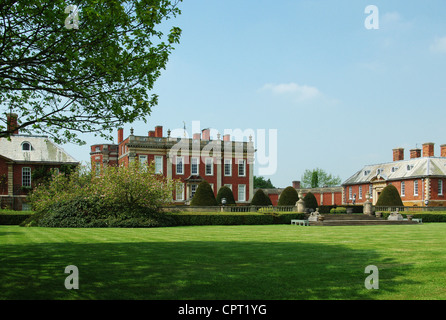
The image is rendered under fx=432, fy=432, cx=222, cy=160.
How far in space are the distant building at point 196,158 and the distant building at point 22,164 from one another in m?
10.6

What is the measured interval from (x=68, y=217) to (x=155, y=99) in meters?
18.3

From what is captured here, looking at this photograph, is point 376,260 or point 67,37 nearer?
point 67,37

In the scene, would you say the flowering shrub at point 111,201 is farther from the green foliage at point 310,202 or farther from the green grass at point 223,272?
the green foliage at point 310,202

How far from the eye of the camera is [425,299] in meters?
6.94

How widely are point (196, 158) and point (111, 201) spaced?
3281 centimetres

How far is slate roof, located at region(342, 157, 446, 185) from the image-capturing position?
5459cm

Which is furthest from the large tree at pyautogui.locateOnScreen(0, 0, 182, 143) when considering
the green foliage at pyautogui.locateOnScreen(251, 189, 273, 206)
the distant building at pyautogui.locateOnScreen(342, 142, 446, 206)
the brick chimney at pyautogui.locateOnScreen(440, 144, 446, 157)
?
the brick chimney at pyautogui.locateOnScreen(440, 144, 446, 157)

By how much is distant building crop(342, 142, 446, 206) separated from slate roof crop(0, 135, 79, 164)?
38.1 metres

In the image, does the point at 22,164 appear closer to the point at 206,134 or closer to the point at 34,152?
the point at 34,152

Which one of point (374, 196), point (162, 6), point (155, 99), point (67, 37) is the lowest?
point (374, 196)

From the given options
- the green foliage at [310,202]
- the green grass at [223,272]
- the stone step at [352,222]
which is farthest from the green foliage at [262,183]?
the green grass at [223,272]

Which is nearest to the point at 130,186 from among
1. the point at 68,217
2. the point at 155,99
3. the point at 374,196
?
the point at 68,217

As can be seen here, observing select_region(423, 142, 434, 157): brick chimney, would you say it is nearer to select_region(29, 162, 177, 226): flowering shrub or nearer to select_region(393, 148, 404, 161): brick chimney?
select_region(393, 148, 404, 161): brick chimney
